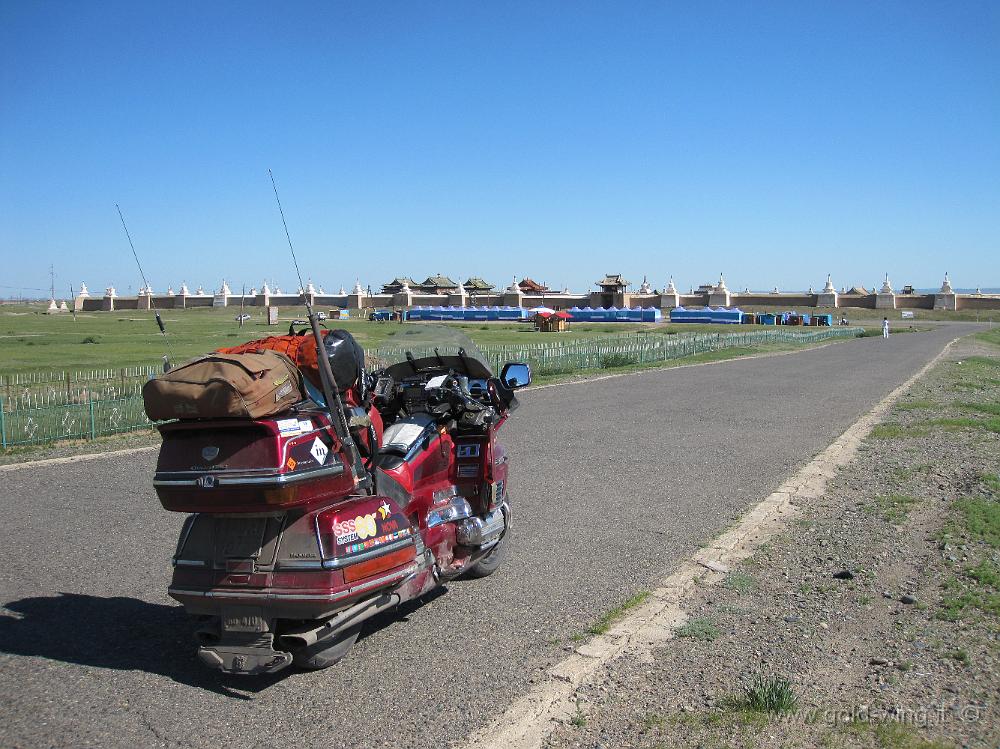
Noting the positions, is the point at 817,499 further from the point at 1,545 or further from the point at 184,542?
the point at 1,545

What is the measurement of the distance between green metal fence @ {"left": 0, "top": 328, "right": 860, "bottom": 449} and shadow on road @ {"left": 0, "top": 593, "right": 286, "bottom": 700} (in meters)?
2.69

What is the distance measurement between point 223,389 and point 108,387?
16601mm

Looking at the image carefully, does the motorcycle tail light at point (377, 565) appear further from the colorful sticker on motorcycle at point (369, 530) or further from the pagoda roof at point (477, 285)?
the pagoda roof at point (477, 285)

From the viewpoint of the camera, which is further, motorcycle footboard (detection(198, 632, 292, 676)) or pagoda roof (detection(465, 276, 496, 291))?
pagoda roof (detection(465, 276, 496, 291))

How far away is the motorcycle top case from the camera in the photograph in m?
4.33

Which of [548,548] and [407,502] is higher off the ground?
[407,502]

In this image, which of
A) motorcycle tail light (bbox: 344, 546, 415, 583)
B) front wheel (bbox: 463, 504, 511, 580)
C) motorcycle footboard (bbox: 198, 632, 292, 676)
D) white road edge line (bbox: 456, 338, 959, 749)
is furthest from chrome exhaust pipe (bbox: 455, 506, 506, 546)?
motorcycle footboard (bbox: 198, 632, 292, 676)

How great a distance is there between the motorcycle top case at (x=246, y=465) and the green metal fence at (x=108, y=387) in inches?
108

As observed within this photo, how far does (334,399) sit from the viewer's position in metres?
4.71

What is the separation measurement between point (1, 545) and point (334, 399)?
4716mm

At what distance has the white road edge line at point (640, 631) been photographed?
4.30m

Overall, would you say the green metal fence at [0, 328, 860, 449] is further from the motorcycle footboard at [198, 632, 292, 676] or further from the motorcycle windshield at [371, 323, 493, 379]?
the motorcycle footboard at [198, 632, 292, 676]

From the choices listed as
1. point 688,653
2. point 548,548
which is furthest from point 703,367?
point 688,653

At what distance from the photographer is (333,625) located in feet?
15.2
